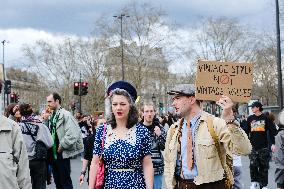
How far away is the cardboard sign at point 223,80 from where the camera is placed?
534cm

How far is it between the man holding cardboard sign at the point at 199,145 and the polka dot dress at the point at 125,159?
0.47 metres

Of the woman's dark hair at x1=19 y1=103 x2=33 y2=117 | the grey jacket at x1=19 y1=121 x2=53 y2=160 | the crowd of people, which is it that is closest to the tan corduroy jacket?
the crowd of people

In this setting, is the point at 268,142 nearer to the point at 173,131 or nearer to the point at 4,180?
the point at 173,131

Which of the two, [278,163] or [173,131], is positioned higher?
[173,131]

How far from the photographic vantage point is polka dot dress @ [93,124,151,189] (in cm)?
495

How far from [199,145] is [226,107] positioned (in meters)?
0.44

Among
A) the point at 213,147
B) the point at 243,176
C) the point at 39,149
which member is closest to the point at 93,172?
the point at 213,147

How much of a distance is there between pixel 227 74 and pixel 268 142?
7.40 m

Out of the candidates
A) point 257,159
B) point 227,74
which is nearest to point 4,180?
point 227,74

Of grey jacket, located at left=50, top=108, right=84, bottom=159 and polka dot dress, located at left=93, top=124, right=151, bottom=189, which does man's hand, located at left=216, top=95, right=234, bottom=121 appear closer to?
polka dot dress, located at left=93, top=124, right=151, bottom=189

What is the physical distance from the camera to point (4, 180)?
420 cm

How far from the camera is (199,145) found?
17.3ft

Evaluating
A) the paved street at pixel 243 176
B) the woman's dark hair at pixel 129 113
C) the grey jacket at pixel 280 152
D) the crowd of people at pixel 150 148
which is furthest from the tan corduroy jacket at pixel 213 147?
the paved street at pixel 243 176

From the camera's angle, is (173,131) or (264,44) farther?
(264,44)
